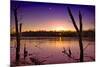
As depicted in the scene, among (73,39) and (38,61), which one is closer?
(38,61)

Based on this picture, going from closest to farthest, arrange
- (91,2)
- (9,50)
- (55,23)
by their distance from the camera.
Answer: (9,50) → (55,23) → (91,2)

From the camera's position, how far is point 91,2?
2.48 metres

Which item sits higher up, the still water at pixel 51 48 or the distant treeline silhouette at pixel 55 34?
the distant treeline silhouette at pixel 55 34

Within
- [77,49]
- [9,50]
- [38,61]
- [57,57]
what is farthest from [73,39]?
[9,50]

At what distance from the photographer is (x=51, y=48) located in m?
2.31

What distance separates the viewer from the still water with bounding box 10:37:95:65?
2.21m

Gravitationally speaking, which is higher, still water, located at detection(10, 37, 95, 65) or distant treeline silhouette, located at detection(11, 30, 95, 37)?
distant treeline silhouette, located at detection(11, 30, 95, 37)

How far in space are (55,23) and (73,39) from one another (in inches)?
11.4

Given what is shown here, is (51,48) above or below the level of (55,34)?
below

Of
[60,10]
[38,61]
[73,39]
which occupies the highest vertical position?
[60,10]

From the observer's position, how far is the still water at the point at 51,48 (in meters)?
2.21

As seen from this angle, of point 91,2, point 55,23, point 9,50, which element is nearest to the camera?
point 9,50

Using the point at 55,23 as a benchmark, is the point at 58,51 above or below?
below
